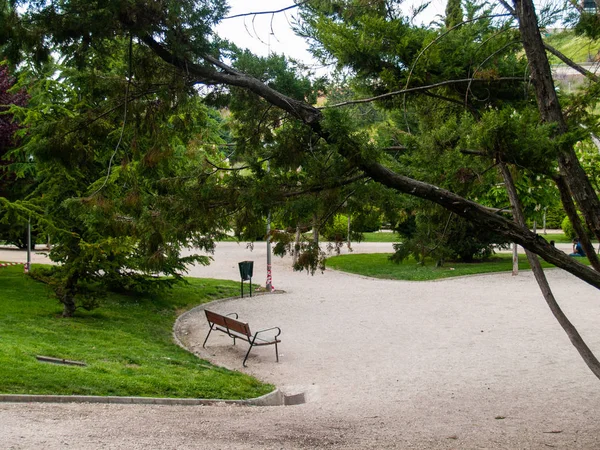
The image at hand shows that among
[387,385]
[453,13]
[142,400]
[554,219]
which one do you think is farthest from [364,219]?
[554,219]

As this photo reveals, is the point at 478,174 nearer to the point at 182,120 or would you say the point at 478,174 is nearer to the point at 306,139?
the point at 306,139

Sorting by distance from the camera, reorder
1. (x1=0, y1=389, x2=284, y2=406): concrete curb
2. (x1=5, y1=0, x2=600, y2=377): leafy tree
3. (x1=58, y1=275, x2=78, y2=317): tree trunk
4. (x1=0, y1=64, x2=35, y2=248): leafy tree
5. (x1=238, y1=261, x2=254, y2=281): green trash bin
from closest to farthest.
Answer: (x1=5, y1=0, x2=600, y2=377): leafy tree, (x1=0, y1=389, x2=284, y2=406): concrete curb, (x1=58, y1=275, x2=78, y2=317): tree trunk, (x1=0, y1=64, x2=35, y2=248): leafy tree, (x1=238, y1=261, x2=254, y2=281): green trash bin

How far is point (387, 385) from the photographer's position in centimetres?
1059

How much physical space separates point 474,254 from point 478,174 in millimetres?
23800

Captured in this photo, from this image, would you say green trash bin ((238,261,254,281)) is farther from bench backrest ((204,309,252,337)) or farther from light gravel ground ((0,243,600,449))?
bench backrest ((204,309,252,337))

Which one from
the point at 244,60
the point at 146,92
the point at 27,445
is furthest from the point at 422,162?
the point at 27,445

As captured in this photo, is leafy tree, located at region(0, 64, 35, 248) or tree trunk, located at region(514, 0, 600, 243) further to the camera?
leafy tree, located at region(0, 64, 35, 248)

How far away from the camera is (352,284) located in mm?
24031

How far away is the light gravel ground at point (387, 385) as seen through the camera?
718 cm

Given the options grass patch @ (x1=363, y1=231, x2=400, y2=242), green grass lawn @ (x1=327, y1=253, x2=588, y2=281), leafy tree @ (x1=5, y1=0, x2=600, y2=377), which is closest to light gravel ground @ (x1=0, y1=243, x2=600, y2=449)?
leafy tree @ (x1=5, y1=0, x2=600, y2=377)

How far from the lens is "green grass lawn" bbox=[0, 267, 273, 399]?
8.77 m

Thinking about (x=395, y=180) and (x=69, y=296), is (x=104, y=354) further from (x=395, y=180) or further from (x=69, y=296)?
(x=395, y=180)

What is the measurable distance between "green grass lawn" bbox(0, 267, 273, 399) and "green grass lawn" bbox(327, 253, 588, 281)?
11.1 m

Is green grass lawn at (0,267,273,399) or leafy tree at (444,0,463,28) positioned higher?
leafy tree at (444,0,463,28)
